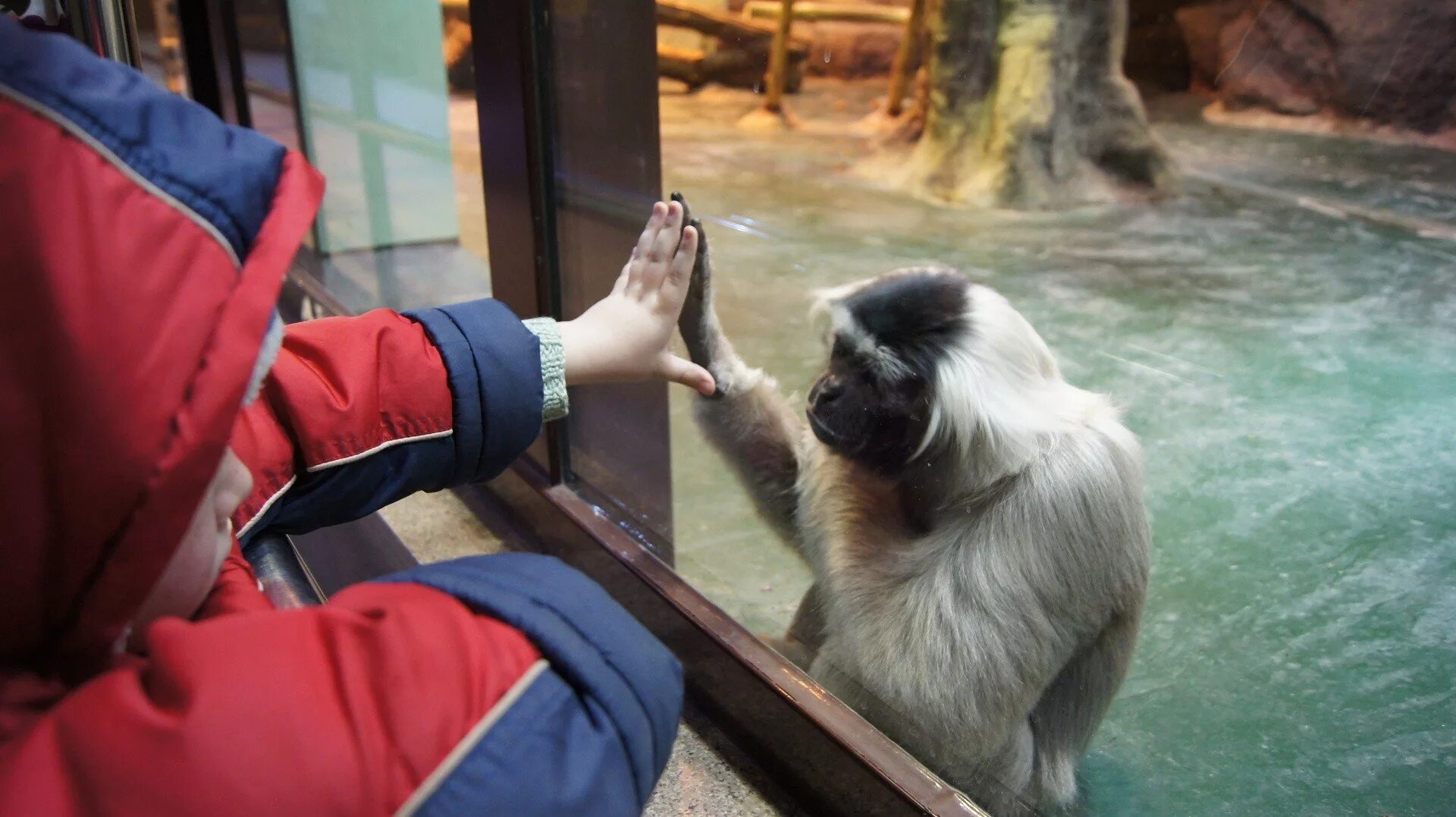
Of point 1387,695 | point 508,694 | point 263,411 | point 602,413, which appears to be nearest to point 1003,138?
point 602,413

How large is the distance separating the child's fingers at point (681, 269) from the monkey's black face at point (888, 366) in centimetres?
31

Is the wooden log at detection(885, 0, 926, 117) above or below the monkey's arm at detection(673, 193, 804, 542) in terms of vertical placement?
above

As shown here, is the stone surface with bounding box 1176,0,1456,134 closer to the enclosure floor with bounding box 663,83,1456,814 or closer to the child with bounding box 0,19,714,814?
the enclosure floor with bounding box 663,83,1456,814

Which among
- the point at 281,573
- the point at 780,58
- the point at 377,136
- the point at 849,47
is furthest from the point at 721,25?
the point at 281,573

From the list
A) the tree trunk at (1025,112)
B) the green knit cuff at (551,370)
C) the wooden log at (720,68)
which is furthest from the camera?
the tree trunk at (1025,112)

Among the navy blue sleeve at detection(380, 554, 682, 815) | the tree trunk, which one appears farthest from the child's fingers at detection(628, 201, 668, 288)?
the tree trunk

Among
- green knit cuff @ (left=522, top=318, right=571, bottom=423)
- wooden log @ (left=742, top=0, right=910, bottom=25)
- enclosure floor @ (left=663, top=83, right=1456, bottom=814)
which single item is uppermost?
wooden log @ (left=742, top=0, right=910, bottom=25)

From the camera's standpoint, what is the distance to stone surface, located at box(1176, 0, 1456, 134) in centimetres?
195

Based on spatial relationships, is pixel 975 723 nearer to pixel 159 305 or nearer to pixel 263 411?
pixel 263 411

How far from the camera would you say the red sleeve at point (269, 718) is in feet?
2.01

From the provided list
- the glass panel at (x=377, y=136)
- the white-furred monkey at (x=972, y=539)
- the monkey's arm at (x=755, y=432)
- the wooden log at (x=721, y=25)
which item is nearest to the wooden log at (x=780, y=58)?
the wooden log at (x=721, y=25)

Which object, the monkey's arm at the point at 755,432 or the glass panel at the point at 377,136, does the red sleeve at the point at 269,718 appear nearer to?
the monkey's arm at the point at 755,432

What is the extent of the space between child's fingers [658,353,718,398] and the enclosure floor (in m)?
0.44

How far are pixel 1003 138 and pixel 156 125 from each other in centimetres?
480
